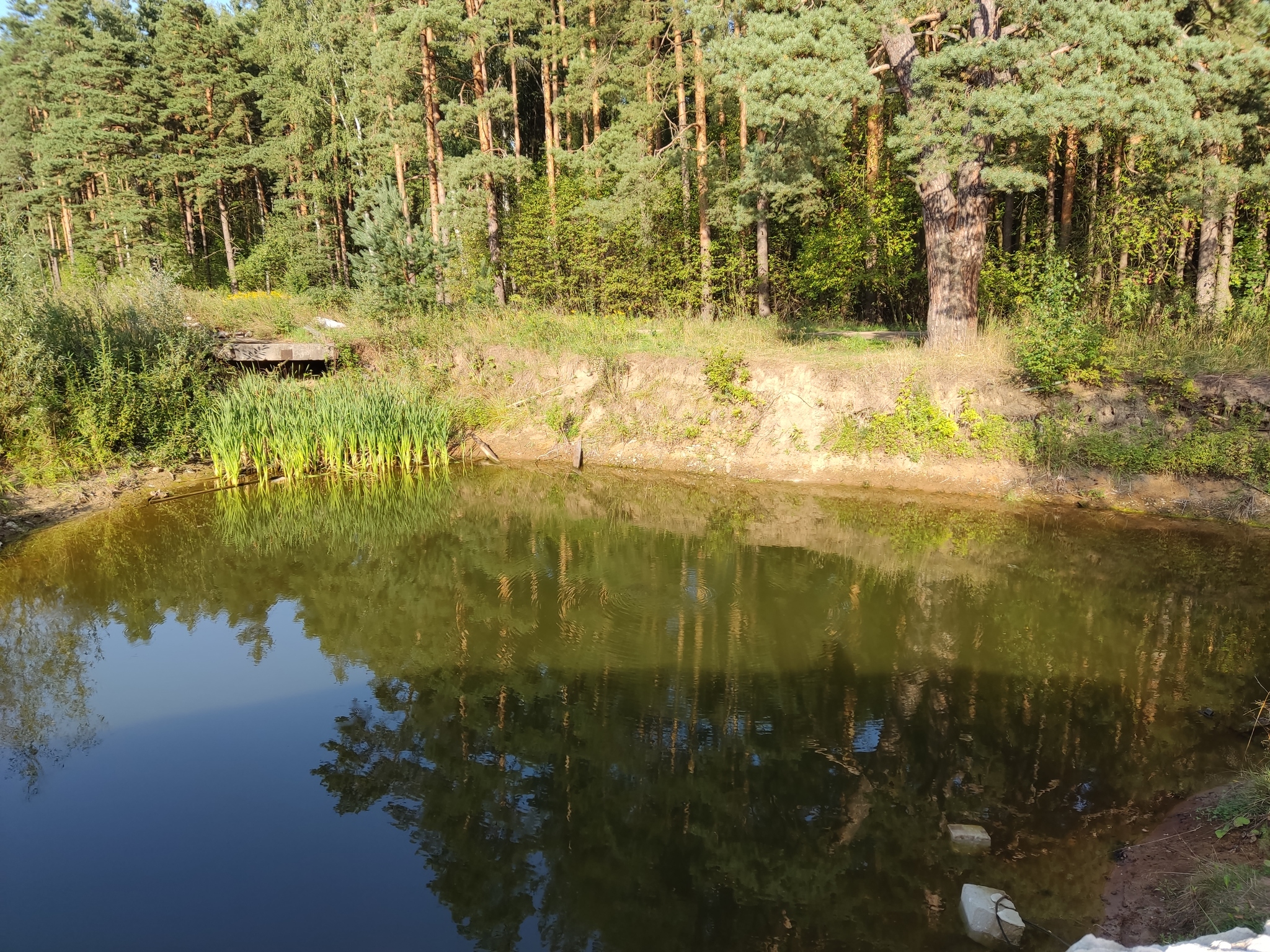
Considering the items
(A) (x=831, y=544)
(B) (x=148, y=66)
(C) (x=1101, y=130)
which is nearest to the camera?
(A) (x=831, y=544)

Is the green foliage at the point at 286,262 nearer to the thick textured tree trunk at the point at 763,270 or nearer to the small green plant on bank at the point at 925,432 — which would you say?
the thick textured tree trunk at the point at 763,270

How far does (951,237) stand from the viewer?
42.9ft

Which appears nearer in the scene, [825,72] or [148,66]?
[825,72]

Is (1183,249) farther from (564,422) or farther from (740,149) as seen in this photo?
(564,422)

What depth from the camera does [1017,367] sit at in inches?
478

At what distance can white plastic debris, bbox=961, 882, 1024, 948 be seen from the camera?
13.1ft

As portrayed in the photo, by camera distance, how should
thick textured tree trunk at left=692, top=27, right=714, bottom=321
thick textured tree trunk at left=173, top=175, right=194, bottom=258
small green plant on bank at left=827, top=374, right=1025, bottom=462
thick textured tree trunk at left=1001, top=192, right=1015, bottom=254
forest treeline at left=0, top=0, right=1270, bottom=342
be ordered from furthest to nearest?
thick textured tree trunk at left=173, top=175, right=194, bottom=258, thick textured tree trunk at left=1001, top=192, right=1015, bottom=254, thick textured tree trunk at left=692, top=27, right=714, bottom=321, small green plant on bank at left=827, top=374, right=1025, bottom=462, forest treeline at left=0, top=0, right=1270, bottom=342

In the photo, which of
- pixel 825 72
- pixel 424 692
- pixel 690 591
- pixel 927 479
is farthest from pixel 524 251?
pixel 424 692

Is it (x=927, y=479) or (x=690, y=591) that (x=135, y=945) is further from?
(x=927, y=479)

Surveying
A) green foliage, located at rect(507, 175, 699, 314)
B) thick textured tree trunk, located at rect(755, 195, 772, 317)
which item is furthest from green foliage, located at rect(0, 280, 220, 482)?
thick textured tree trunk, located at rect(755, 195, 772, 317)

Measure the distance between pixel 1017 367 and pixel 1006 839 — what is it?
9.23 m

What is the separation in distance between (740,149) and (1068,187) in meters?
6.80

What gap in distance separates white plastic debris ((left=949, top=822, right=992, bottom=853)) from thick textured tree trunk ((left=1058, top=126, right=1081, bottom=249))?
569 inches

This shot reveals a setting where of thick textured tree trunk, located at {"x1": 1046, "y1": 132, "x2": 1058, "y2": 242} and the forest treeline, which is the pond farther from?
thick textured tree trunk, located at {"x1": 1046, "y1": 132, "x2": 1058, "y2": 242}
